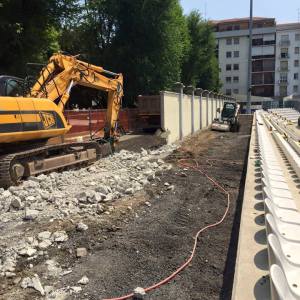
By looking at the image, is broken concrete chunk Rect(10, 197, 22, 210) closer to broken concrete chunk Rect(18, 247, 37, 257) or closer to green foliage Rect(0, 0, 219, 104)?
broken concrete chunk Rect(18, 247, 37, 257)

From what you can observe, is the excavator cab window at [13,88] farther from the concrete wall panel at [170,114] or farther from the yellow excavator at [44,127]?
the concrete wall panel at [170,114]

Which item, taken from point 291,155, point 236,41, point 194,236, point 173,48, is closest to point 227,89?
point 236,41

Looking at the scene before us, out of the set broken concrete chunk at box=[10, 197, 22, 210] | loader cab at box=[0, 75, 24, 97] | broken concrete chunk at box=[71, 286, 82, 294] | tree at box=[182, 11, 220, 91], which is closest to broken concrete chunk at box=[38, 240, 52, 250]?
broken concrete chunk at box=[71, 286, 82, 294]

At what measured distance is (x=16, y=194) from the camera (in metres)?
7.89

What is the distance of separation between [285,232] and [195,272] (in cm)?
122

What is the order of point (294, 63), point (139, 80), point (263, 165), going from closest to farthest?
point (263, 165) < point (139, 80) < point (294, 63)

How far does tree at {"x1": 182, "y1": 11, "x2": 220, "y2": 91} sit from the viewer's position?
46.7 m

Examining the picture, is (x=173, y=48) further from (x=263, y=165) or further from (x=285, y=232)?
(x=285, y=232)

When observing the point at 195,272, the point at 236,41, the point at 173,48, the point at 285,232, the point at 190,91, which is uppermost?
the point at 236,41

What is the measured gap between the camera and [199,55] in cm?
4850

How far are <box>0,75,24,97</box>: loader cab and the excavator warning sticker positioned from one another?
2.40 ft

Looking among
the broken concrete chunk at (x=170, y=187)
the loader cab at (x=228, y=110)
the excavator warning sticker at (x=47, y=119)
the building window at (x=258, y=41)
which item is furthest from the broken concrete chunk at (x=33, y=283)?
the building window at (x=258, y=41)

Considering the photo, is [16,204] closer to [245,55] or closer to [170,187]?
[170,187]

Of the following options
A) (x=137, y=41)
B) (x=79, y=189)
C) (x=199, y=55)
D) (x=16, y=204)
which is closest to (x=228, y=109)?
(x=137, y=41)
